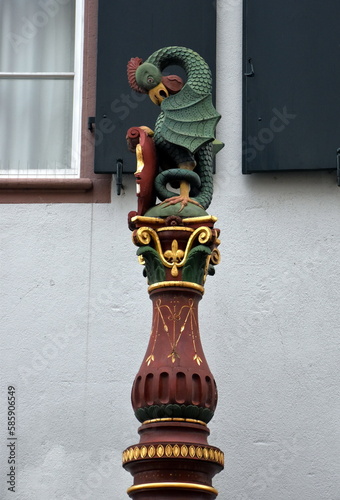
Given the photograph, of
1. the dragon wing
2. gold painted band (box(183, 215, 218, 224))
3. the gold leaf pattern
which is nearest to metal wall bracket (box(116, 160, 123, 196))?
the dragon wing

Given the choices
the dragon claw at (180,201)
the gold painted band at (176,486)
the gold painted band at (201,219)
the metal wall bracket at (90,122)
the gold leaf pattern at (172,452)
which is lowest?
the gold painted band at (176,486)

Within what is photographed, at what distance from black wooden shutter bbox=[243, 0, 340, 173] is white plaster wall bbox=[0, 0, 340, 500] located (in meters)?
0.21

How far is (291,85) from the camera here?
11.6 m

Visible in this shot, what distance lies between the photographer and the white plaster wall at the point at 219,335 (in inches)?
412

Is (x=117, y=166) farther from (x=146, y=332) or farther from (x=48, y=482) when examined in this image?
(x=48, y=482)

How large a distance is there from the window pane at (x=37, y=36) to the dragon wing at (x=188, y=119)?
385 cm

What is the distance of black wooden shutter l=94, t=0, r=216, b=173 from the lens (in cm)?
1160

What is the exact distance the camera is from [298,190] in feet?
37.6

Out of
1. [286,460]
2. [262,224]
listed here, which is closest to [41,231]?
[262,224]

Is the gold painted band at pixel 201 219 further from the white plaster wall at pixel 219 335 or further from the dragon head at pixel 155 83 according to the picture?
the white plaster wall at pixel 219 335

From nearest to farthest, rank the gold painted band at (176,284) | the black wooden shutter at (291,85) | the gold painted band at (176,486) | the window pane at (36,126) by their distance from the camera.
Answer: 1. the gold painted band at (176,486)
2. the gold painted band at (176,284)
3. the black wooden shutter at (291,85)
4. the window pane at (36,126)

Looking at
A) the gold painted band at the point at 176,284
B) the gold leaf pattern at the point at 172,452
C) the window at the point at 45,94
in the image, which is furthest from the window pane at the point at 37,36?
the gold leaf pattern at the point at 172,452

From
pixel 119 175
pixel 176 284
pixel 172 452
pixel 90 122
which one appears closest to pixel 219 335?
pixel 119 175

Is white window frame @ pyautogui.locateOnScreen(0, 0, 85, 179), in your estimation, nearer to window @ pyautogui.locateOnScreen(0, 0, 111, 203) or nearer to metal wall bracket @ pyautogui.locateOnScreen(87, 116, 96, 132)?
window @ pyautogui.locateOnScreen(0, 0, 111, 203)
